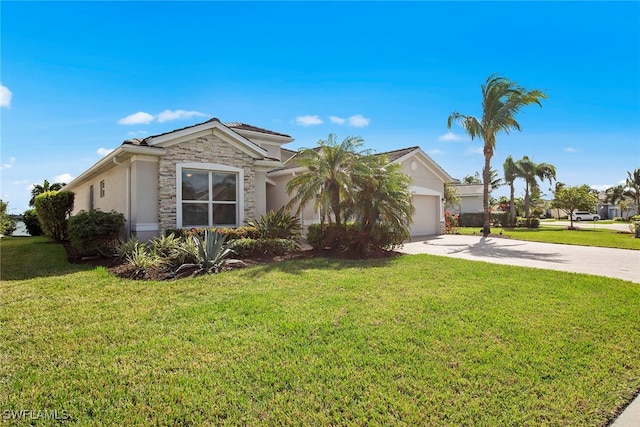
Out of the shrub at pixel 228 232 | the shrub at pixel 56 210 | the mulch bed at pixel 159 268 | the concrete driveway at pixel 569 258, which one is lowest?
the concrete driveway at pixel 569 258

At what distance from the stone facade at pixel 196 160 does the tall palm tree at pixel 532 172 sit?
3492 centimetres

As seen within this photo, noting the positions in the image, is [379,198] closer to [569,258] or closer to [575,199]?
[569,258]

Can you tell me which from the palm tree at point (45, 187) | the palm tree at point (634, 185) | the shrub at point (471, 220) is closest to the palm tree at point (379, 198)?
the palm tree at point (45, 187)

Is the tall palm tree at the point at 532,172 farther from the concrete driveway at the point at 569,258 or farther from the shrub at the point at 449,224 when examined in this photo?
the concrete driveway at the point at 569,258

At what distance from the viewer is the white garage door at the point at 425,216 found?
21.2 m

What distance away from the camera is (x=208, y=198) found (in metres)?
13.1

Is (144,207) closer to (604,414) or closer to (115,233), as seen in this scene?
(115,233)

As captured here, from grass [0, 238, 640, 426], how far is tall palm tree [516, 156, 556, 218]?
34.8 metres

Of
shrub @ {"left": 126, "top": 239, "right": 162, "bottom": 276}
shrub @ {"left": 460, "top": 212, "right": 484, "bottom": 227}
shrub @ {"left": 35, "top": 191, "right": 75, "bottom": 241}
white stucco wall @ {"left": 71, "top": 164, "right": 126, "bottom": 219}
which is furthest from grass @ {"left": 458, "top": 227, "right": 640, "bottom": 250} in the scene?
shrub @ {"left": 35, "top": 191, "right": 75, "bottom": 241}

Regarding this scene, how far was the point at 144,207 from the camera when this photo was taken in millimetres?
11812

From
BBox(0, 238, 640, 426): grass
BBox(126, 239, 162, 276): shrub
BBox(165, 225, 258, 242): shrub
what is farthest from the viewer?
BBox(165, 225, 258, 242): shrub

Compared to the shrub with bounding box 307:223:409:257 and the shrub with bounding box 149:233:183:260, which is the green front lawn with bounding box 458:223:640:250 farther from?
the shrub with bounding box 149:233:183:260

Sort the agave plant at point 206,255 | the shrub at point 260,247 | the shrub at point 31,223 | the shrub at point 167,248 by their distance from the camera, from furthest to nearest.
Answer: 1. the shrub at point 31,223
2. the shrub at point 260,247
3. the shrub at point 167,248
4. the agave plant at point 206,255

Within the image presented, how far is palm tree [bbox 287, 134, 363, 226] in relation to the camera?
12383mm
